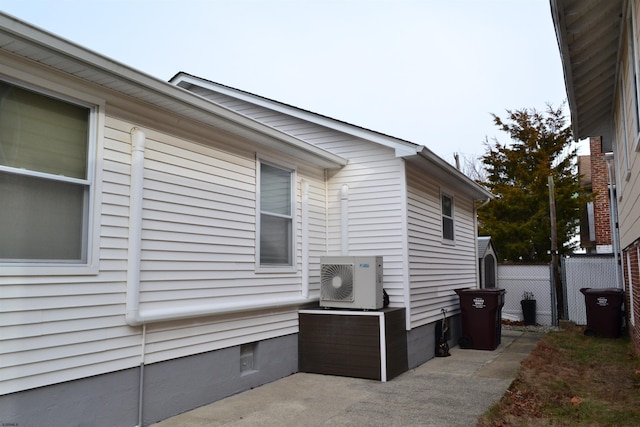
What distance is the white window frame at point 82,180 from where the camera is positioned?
149 inches

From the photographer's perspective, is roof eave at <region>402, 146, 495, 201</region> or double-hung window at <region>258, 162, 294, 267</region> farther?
roof eave at <region>402, 146, 495, 201</region>

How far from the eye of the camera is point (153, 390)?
4.75 meters

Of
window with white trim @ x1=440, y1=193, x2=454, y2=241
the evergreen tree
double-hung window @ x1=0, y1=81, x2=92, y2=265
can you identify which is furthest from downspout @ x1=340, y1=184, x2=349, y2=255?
the evergreen tree

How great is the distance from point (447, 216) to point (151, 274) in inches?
259

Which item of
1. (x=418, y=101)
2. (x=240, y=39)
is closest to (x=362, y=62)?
(x=240, y=39)

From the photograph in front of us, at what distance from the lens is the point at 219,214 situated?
5789 mm

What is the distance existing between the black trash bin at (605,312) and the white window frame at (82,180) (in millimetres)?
9962

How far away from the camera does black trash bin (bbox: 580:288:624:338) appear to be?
1042 centimetres

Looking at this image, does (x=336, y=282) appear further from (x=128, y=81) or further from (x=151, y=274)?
(x=128, y=81)

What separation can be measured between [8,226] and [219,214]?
235 cm

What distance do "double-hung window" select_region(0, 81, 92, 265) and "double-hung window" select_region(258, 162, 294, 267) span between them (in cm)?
257

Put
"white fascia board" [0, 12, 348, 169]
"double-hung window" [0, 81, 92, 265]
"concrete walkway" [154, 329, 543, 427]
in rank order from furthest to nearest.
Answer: "concrete walkway" [154, 329, 543, 427] → "double-hung window" [0, 81, 92, 265] → "white fascia board" [0, 12, 348, 169]

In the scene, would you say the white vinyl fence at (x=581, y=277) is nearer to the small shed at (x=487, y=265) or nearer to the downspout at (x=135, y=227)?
the small shed at (x=487, y=265)

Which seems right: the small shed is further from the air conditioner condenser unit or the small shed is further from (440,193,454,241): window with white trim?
the air conditioner condenser unit
